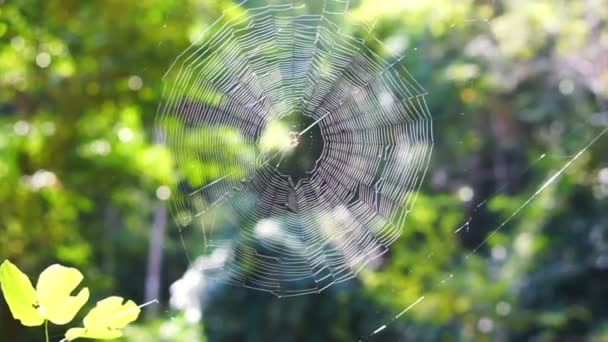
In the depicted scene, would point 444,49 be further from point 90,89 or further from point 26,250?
point 26,250

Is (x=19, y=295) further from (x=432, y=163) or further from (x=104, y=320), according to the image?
(x=432, y=163)

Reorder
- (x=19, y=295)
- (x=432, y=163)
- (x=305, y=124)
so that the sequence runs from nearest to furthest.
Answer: (x=19, y=295), (x=305, y=124), (x=432, y=163)

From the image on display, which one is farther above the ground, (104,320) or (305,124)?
(305,124)

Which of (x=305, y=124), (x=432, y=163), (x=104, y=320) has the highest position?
(x=432, y=163)

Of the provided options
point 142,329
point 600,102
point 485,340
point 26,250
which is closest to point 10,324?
point 26,250

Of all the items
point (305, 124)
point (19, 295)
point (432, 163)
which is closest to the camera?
point (19, 295)

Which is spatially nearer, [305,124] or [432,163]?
[305,124]

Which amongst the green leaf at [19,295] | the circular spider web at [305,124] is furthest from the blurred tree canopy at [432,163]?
the green leaf at [19,295]

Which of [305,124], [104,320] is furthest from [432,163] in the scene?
[104,320]
